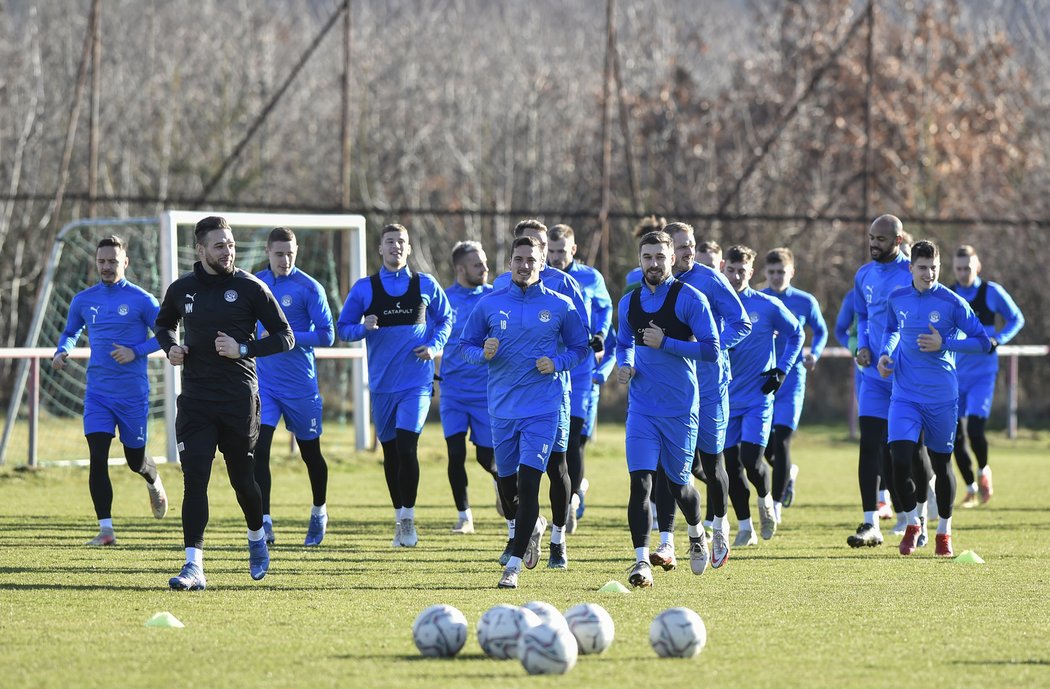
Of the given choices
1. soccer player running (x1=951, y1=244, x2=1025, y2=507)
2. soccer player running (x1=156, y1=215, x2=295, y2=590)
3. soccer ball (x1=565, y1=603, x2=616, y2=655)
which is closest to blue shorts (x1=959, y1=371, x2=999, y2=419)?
soccer player running (x1=951, y1=244, x2=1025, y2=507)

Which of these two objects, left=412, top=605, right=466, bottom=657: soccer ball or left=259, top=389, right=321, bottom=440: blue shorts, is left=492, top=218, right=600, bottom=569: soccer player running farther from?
left=412, top=605, right=466, bottom=657: soccer ball

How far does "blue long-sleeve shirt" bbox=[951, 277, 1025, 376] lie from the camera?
12.8 meters

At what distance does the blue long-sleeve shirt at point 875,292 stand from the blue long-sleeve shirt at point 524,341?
2954 millimetres

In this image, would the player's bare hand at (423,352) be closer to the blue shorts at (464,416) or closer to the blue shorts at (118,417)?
the blue shorts at (464,416)

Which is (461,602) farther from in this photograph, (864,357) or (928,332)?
(864,357)

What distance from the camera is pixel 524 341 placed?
30.1 ft

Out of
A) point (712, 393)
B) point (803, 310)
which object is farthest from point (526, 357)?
point (803, 310)

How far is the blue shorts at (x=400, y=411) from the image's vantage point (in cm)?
1138

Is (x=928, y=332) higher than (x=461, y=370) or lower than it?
higher

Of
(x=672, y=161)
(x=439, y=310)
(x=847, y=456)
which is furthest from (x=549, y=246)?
(x=672, y=161)

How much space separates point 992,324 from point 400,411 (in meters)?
5.68

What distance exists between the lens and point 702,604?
27.6 ft

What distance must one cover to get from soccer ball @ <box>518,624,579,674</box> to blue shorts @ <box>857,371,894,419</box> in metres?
5.55

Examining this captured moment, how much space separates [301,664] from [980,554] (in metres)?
6.03
